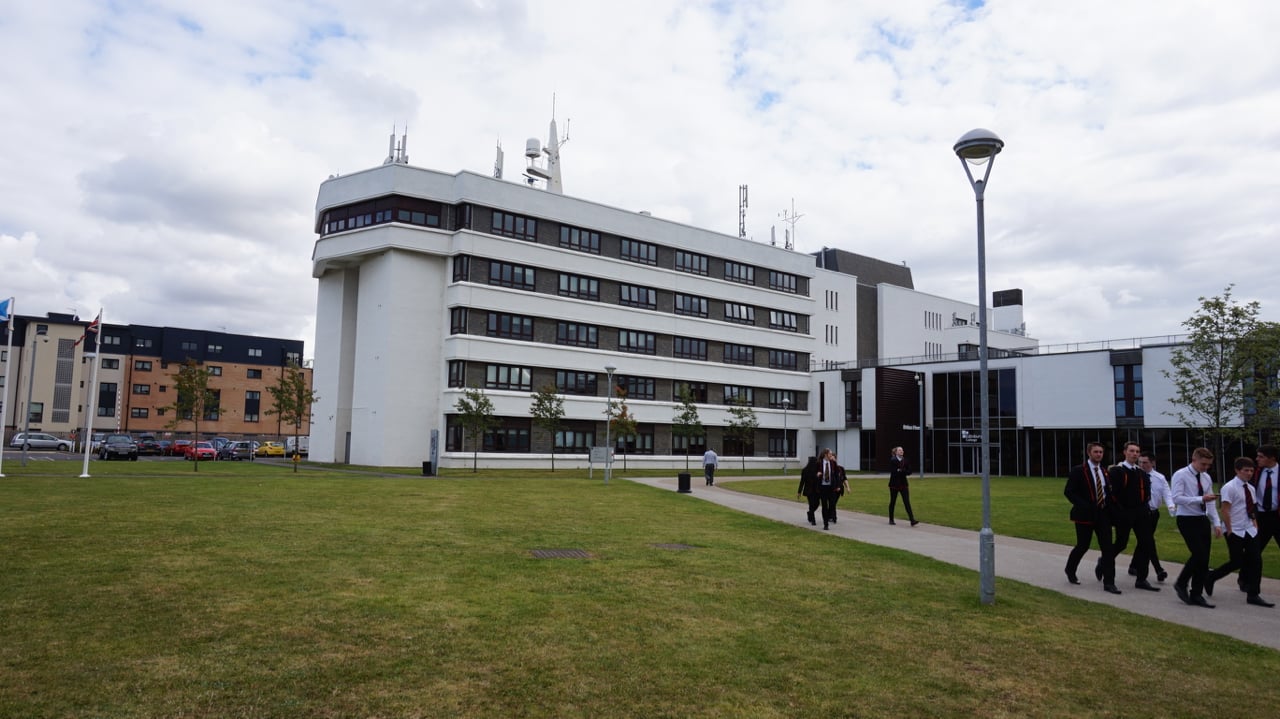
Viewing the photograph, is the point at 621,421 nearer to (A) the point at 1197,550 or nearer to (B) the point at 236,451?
(B) the point at 236,451

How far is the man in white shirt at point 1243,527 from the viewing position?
32.7 feet

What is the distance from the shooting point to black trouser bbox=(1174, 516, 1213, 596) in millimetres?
9789

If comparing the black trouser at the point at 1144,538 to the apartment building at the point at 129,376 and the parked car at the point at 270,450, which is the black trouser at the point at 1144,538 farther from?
the apartment building at the point at 129,376

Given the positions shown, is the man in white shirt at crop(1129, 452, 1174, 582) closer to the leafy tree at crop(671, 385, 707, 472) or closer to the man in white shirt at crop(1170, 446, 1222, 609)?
the man in white shirt at crop(1170, 446, 1222, 609)

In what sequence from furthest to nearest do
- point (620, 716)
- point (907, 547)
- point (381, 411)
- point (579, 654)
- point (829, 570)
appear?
1. point (381, 411)
2. point (907, 547)
3. point (829, 570)
4. point (579, 654)
5. point (620, 716)

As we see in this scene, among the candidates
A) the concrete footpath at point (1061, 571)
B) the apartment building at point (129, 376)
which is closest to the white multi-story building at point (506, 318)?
the concrete footpath at point (1061, 571)

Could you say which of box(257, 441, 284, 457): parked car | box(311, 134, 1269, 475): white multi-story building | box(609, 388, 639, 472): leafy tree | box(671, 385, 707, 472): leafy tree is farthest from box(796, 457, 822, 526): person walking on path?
box(257, 441, 284, 457): parked car

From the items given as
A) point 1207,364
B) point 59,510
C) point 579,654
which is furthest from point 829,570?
point 1207,364

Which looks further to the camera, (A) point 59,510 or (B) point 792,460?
(B) point 792,460

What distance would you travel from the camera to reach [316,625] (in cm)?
742

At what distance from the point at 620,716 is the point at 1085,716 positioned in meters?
3.23

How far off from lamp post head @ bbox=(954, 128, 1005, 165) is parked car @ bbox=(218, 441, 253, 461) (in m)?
60.8

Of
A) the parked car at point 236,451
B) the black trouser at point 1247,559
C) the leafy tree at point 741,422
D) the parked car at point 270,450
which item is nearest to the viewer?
the black trouser at point 1247,559

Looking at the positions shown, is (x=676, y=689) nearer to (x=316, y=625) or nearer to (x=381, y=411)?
(x=316, y=625)
